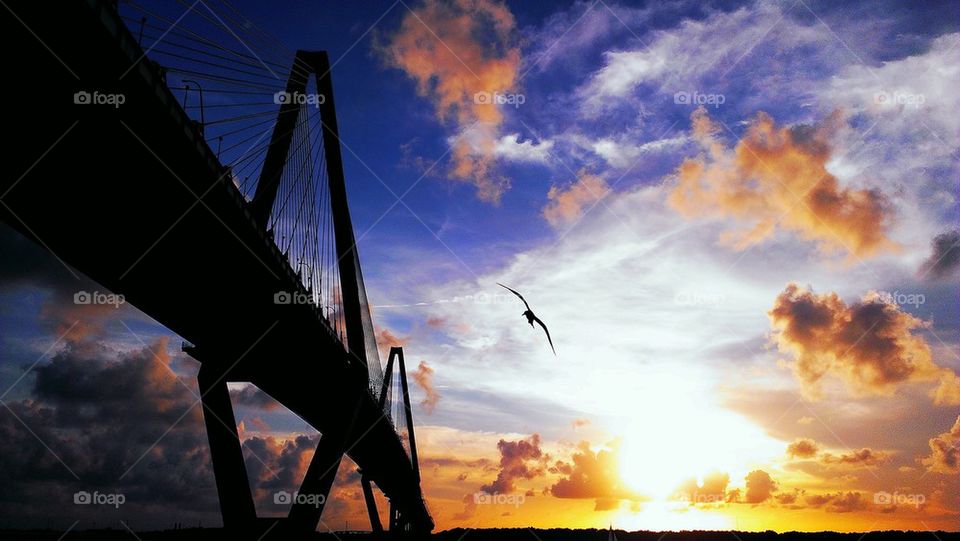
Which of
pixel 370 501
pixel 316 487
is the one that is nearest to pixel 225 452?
pixel 316 487

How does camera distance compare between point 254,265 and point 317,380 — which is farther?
point 317,380

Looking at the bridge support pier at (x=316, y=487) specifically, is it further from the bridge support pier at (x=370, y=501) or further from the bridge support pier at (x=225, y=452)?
the bridge support pier at (x=370, y=501)

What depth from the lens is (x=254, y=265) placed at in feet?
63.7

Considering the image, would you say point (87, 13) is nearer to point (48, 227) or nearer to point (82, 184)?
point (82, 184)

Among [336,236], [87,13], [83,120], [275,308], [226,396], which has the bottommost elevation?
[226,396]

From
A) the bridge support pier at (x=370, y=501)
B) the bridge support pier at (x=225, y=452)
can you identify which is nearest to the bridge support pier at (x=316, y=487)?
the bridge support pier at (x=225, y=452)

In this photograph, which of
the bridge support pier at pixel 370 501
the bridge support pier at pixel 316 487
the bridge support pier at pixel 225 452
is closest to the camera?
the bridge support pier at pixel 225 452

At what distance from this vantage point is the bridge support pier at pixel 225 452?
74.6 feet

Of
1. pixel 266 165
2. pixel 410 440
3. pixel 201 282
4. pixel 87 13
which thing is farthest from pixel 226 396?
pixel 410 440

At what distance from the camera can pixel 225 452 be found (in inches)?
893

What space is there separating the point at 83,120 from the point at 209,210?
4.13m

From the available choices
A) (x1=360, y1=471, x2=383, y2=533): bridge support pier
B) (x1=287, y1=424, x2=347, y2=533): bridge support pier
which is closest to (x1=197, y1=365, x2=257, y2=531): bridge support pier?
(x1=287, y1=424, x2=347, y2=533): bridge support pier

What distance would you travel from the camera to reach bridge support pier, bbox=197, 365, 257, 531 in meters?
22.8

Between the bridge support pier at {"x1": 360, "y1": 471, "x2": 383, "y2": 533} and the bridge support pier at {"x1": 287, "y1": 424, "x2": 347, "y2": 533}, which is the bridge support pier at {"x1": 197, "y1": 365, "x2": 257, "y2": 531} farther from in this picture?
the bridge support pier at {"x1": 360, "y1": 471, "x2": 383, "y2": 533}
